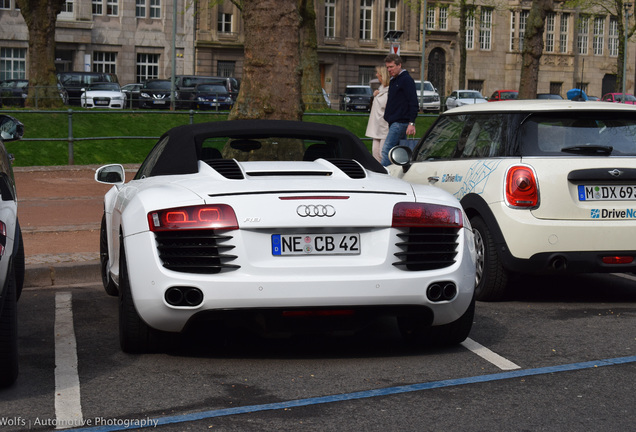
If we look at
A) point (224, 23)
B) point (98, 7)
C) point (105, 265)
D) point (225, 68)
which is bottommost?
point (105, 265)

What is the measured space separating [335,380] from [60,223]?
7340 millimetres

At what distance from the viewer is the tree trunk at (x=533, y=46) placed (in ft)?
102

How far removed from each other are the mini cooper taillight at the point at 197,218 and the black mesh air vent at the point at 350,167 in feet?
3.11

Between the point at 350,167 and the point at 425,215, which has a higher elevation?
the point at 350,167

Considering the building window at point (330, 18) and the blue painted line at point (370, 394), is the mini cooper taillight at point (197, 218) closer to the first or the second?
the blue painted line at point (370, 394)

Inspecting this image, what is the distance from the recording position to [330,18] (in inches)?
2618

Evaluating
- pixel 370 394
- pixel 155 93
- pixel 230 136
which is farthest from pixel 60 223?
pixel 155 93

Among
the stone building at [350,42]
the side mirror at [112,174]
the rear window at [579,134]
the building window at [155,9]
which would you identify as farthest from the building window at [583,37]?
the side mirror at [112,174]

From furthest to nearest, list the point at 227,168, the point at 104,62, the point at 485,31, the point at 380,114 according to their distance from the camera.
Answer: the point at 485,31
the point at 104,62
the point at 380,114
the point at 227,168

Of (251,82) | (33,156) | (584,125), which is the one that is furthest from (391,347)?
(33,156)

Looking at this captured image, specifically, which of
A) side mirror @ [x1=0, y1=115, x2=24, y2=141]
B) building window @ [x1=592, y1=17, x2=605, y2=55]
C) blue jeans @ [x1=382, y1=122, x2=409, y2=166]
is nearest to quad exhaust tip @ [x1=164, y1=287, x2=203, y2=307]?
side mirror @ [x1=0, y1=115, x2=24, y2=141]

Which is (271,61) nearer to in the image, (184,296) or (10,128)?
(10,128)

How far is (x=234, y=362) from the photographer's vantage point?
5.73 metres

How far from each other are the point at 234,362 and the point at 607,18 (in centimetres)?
7951
